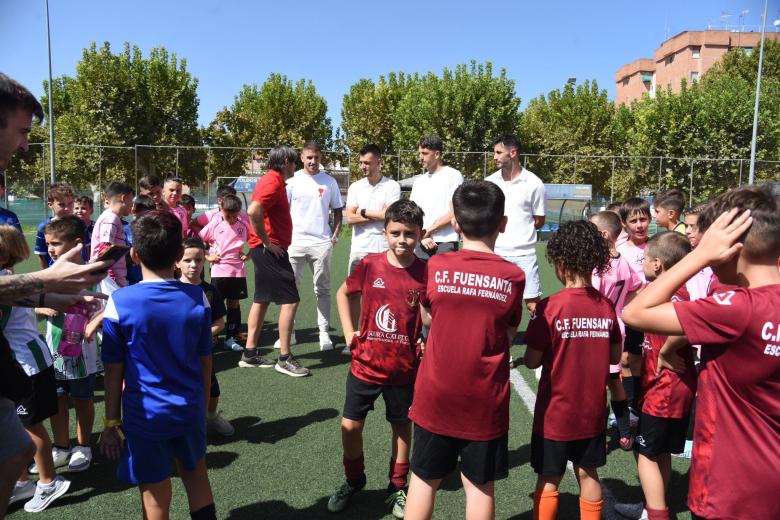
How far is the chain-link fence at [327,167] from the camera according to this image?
21703 mm

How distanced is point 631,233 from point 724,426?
304 centimetres

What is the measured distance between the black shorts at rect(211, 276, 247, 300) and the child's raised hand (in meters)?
5.73

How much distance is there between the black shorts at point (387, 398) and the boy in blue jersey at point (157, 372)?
85cm

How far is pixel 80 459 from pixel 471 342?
2.77m

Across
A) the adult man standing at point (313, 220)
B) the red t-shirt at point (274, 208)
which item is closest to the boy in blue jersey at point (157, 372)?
the red t-shirt at point (274, 208)

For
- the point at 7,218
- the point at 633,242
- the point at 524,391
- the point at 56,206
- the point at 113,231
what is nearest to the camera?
the point at 7,218

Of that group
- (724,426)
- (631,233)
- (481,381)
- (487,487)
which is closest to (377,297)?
(481,381)

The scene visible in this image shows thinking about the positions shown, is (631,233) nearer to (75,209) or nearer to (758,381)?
(758,381)

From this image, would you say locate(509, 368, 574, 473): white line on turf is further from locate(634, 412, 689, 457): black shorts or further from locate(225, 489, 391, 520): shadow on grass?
locate(225, 489, 391, 520): shadow on grass

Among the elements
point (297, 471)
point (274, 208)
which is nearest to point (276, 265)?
point (274, 208)

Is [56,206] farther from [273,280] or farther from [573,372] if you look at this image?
[573,372]

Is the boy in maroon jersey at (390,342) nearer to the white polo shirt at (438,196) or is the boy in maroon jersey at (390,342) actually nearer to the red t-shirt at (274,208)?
the red t-shirt at (274,208)

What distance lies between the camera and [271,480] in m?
3.52

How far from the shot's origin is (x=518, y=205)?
19.4 ft
